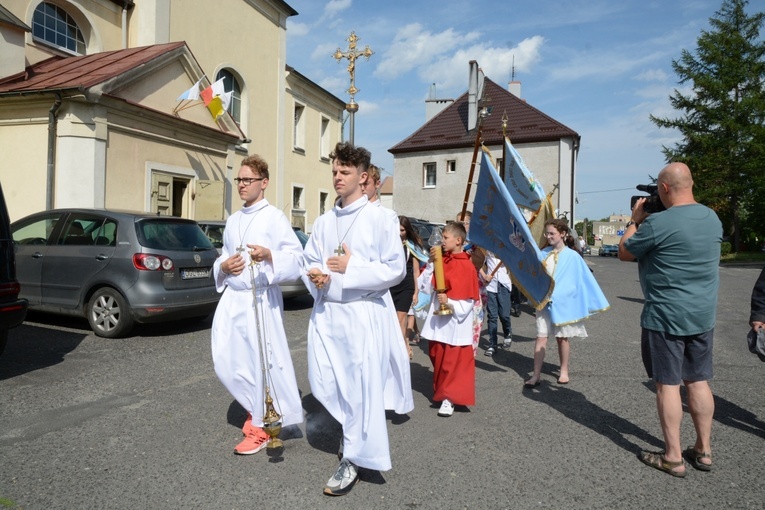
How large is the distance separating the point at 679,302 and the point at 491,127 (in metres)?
35.7

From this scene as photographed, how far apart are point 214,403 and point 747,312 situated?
11.4 m

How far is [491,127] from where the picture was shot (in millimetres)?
37969

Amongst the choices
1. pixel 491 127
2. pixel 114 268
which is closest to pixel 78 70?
pixel 114 268

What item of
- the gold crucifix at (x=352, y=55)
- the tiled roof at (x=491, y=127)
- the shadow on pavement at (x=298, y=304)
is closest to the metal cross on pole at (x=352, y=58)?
the gold crucifix at (x=352, y=55)

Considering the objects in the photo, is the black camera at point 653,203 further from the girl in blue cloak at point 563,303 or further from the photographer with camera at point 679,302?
the girl in blue cloak at point 563,303

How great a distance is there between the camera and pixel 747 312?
12133 millimetres

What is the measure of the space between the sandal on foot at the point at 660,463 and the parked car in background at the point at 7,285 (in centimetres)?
575

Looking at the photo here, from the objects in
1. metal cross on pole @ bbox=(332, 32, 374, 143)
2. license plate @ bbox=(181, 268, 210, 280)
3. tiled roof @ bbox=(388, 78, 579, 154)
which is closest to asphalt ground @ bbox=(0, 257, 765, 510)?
license plate @ bbox=(181, 268, 210, 280)

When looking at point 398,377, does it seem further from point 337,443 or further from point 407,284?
point 407,284

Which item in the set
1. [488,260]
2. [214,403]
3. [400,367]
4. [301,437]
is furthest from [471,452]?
[488,260]

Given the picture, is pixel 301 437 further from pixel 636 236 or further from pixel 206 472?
pixel 636 236

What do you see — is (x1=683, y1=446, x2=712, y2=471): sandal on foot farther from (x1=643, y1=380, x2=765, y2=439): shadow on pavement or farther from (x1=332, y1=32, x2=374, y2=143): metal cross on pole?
(x1=332, y1=32, x2=374, y2=143): metal cross on pole

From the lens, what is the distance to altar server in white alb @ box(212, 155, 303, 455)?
397 centimetres

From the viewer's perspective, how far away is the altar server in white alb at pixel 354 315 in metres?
3.47
